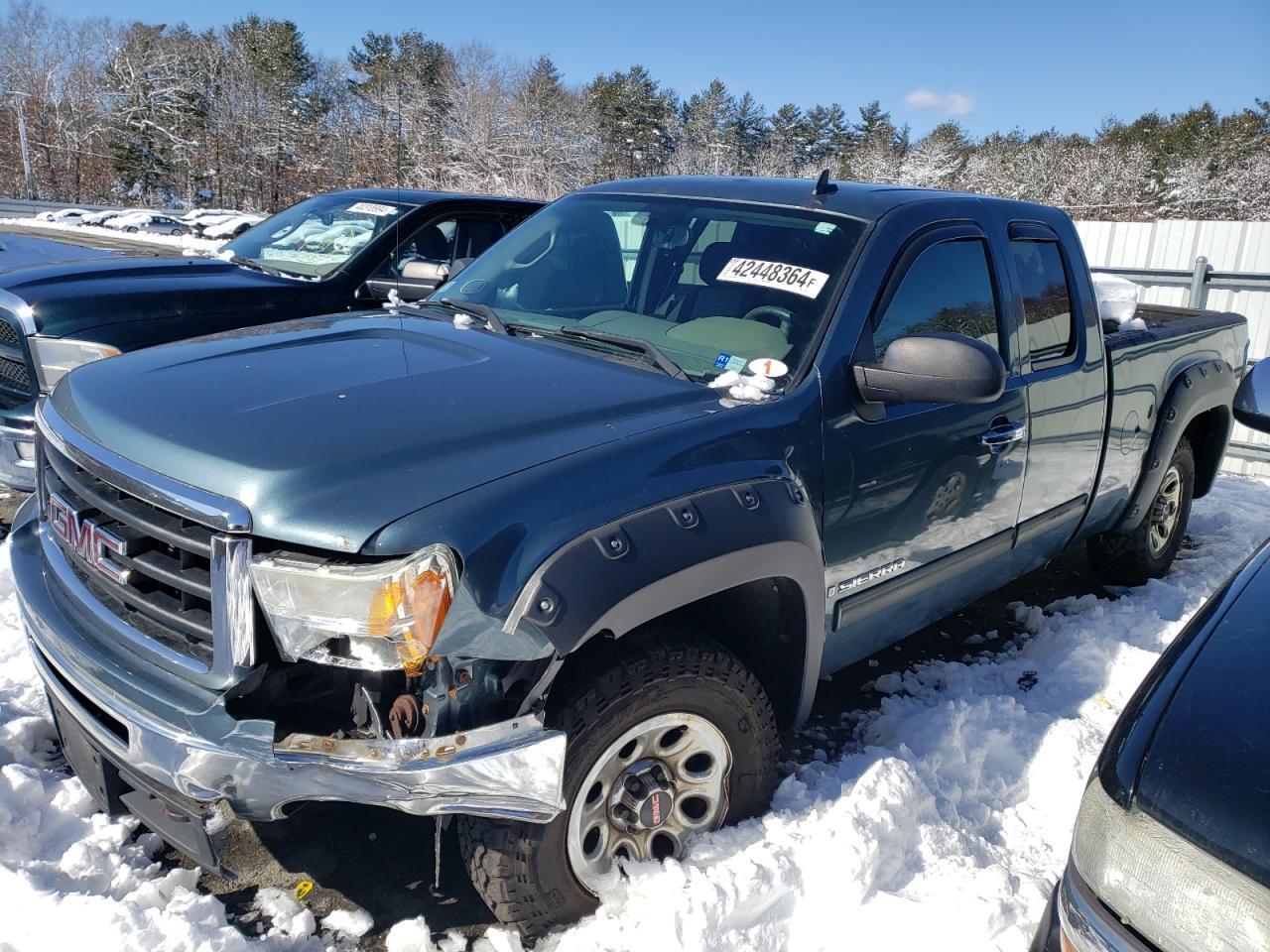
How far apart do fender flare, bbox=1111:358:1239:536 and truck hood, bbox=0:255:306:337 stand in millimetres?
4659

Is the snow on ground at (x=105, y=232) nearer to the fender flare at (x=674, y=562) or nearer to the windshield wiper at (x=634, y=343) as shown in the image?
the windshield wiper at (x=634, y=343)

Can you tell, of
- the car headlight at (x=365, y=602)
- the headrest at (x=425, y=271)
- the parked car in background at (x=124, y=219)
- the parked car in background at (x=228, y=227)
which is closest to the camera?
the car headlight at (x=365, y=602)

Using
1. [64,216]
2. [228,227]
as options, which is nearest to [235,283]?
[228,227]

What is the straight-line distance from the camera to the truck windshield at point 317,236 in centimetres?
596

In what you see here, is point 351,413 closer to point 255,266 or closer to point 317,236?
point 255,266

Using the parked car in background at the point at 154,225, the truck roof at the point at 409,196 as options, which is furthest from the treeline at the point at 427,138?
Answer: the truck roof at the point at 409,196

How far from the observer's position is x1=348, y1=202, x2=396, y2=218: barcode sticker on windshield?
246 inches

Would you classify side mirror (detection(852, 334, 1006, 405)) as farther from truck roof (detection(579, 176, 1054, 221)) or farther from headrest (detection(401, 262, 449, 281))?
headrest (detection(401, 262, 449, 281))

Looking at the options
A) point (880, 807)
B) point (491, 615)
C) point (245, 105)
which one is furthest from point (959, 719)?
point (245, 105)

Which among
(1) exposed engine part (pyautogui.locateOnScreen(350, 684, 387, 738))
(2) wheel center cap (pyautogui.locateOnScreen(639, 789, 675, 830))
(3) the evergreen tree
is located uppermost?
(3) the evergreen tree

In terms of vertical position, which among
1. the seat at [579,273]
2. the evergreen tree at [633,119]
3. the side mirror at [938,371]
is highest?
the evergreen tree at [633,119]

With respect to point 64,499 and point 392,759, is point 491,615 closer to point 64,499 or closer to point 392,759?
point 392,759

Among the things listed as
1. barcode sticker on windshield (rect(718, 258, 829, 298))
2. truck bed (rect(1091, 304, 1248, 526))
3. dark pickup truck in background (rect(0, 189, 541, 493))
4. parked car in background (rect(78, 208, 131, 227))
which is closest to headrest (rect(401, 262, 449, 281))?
Result: dark pickup truck in background (rect(0, 189, 541, 493))

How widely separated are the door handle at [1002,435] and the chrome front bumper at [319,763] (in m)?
1.97
